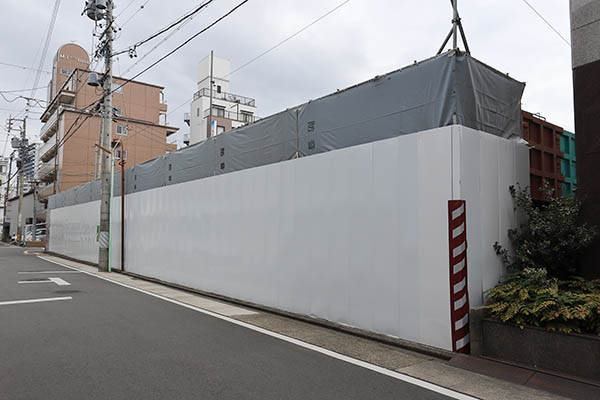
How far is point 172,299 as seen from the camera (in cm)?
1049

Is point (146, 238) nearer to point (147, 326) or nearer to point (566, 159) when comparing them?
point (147, 326)

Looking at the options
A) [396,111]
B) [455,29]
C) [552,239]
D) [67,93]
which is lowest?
[552,239]

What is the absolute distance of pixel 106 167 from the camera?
1853 centimetres

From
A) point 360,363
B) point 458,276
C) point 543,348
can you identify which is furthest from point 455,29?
point 360,363

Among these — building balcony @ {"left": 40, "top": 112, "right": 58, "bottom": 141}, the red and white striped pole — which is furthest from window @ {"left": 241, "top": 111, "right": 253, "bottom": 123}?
the red and white striped pole

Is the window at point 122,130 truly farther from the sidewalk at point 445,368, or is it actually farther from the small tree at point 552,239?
the small tree at point 552,239

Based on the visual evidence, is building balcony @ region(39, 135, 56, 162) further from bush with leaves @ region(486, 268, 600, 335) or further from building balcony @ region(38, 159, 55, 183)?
bush with leaves @ region(486, 268, 600, 335)

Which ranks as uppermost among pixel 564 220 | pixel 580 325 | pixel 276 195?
pixel 276 195

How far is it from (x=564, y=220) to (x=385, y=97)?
3.29 m

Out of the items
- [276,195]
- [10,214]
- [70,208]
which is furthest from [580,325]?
[10,214]

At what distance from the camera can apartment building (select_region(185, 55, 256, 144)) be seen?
5066 centimetres

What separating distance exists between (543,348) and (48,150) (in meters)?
52.5

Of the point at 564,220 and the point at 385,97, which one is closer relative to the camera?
the point at 564,220

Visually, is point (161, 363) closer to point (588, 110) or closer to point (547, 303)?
point (547, 303)
